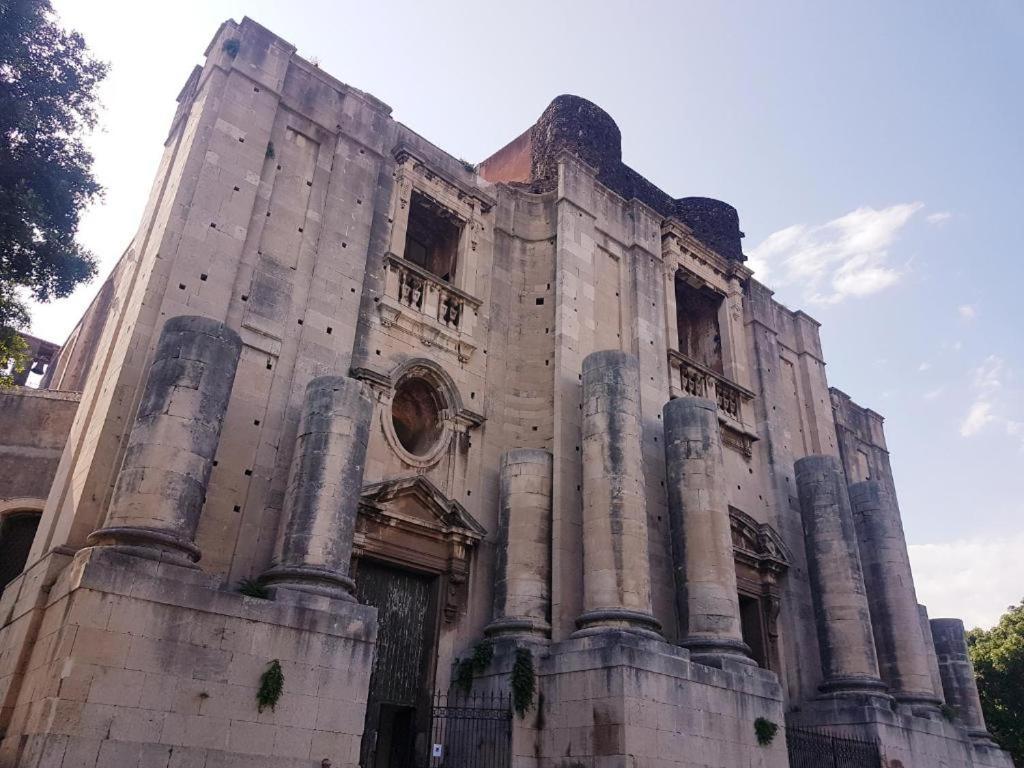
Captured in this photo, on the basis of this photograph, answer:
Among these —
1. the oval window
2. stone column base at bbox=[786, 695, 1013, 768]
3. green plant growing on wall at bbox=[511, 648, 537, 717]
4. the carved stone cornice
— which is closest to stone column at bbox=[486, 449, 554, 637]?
green plant growing on wall at bbox=[511, 648, 537, 717]

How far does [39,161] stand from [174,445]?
723cm

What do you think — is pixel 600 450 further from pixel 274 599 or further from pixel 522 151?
pixel 522 151

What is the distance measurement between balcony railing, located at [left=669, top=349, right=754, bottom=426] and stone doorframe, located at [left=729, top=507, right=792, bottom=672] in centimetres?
282

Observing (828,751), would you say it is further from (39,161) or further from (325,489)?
(39,161)

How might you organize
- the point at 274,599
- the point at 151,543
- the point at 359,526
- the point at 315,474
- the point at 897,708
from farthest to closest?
the point at 897,708, the point at 359,526, the point at 315,474, the point at 274,599, the point at 151,543

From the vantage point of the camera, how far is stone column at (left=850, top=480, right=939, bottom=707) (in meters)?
18.2

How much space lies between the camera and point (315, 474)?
11.9 m

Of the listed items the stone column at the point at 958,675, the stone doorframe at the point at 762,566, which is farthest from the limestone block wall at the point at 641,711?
the stone column at the point at 958,675

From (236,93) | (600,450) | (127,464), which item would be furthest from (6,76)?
(600,450)

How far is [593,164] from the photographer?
20.1 metres

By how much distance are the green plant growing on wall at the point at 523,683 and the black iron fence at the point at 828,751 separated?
4.98 metres

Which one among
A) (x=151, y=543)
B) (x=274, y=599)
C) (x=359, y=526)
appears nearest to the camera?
(x=151, y=543)

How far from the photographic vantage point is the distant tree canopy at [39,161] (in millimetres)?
13977

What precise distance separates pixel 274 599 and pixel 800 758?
9670 mm
